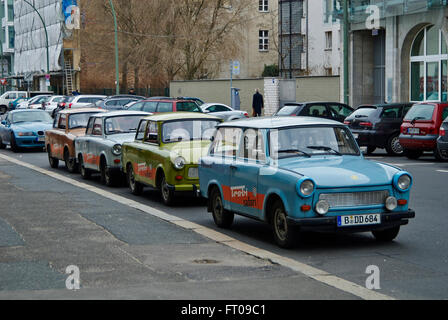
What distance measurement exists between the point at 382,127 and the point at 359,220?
55.0 feet

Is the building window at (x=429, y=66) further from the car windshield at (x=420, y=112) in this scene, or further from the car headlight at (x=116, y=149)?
the car headlight at (x=116, y=149)

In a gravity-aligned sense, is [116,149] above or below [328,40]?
below

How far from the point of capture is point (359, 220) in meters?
10.1

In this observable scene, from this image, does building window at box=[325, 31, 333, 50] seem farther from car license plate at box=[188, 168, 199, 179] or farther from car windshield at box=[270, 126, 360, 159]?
car windshield at box=[270, 126, 360, 159]

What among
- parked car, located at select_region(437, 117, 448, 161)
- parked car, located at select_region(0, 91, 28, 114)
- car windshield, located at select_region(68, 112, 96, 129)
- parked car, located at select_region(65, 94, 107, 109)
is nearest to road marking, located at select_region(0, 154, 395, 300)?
car windshield, located at select_region(68, 112, 96, 129)

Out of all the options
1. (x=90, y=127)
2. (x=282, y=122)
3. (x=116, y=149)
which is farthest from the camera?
(x=90, y=127)

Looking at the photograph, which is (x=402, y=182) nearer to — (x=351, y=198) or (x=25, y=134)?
(x=351, y=198)

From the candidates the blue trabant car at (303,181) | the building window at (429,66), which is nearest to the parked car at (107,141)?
the blue trabant car at (303,181)

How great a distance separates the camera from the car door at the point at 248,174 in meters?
11.0

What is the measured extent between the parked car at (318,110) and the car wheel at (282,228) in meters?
19.3

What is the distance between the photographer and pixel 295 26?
235ft

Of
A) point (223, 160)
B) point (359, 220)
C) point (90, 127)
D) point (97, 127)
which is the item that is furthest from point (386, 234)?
point (90, 127)
